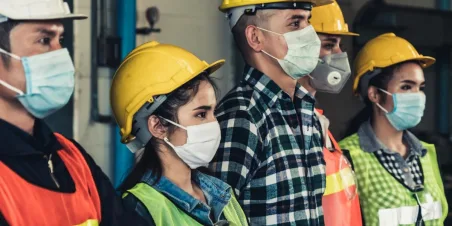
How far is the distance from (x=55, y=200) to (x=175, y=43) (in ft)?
6.64

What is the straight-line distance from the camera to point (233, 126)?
111 inches

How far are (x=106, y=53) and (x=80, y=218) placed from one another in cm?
170

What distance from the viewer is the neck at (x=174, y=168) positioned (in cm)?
264

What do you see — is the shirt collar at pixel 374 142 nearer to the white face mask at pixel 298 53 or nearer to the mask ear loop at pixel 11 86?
the white face mask at pixel 298 53

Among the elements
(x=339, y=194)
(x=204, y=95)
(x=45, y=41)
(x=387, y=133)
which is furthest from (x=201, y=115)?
(x=387, y=133)

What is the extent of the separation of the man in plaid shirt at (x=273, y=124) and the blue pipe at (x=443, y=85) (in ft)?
8.07

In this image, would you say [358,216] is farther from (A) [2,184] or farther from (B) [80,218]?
(A) [2,184]

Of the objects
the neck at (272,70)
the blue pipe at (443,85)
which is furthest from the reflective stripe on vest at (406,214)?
the blue pipe at (443,85)

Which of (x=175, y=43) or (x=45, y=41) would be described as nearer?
(x=45, y=41)

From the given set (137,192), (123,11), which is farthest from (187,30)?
(137,192)

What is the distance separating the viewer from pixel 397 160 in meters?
3.66

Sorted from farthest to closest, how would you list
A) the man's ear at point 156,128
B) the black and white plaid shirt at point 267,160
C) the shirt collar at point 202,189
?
the black and white plaid shirt at point 267,160 < the man's ear at point 156,128 < the shirt collar at point 202,189

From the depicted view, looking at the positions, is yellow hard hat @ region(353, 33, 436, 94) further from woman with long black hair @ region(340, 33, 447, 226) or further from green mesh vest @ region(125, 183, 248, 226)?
green mesh vest @ region(125, 183, 248, 226)

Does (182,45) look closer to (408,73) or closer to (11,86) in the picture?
(408,73)
